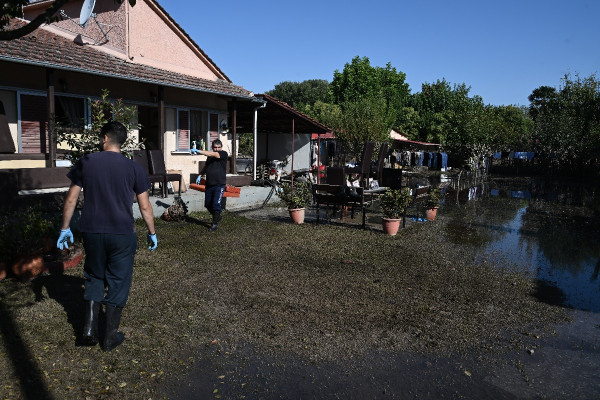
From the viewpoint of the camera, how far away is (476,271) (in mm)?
7004

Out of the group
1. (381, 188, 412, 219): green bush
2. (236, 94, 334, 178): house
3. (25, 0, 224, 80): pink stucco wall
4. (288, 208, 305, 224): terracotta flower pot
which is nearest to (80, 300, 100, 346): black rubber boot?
(381, 188, 412, 219): green bush

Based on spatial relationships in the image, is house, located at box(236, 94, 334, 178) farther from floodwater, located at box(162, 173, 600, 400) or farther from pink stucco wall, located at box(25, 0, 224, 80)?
floodwater, located at box(162, 173, 600, 400)

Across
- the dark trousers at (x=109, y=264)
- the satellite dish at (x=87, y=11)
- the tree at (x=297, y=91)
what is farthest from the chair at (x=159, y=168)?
the tree at (x=297, y=91)

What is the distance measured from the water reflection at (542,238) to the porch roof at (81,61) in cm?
795

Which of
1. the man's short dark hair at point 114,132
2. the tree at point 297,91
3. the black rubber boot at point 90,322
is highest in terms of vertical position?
the tree at point 297,91

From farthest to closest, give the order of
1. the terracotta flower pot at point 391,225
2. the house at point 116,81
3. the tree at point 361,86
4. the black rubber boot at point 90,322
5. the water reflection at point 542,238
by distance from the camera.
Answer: the tree at point 361,86, the house at point 116,81, the terracotta flower pot at point 391,225, the water reflection at point 542,238, the black rubber boot at point 90,322

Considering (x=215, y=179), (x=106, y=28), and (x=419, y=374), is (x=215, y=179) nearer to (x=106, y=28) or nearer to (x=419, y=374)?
(x=419, y=374)

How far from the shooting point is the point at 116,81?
1263 centimetres

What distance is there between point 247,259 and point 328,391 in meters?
3.96

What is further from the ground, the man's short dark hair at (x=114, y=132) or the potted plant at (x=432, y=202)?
the man's short dark hair at (x=114, y=132)

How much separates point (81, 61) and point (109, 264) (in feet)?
27.8

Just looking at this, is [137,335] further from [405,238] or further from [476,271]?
[405,238]

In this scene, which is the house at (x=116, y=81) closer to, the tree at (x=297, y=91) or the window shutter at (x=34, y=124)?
the window shutter at (x=34, y=124)

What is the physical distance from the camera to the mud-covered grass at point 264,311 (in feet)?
12.5
